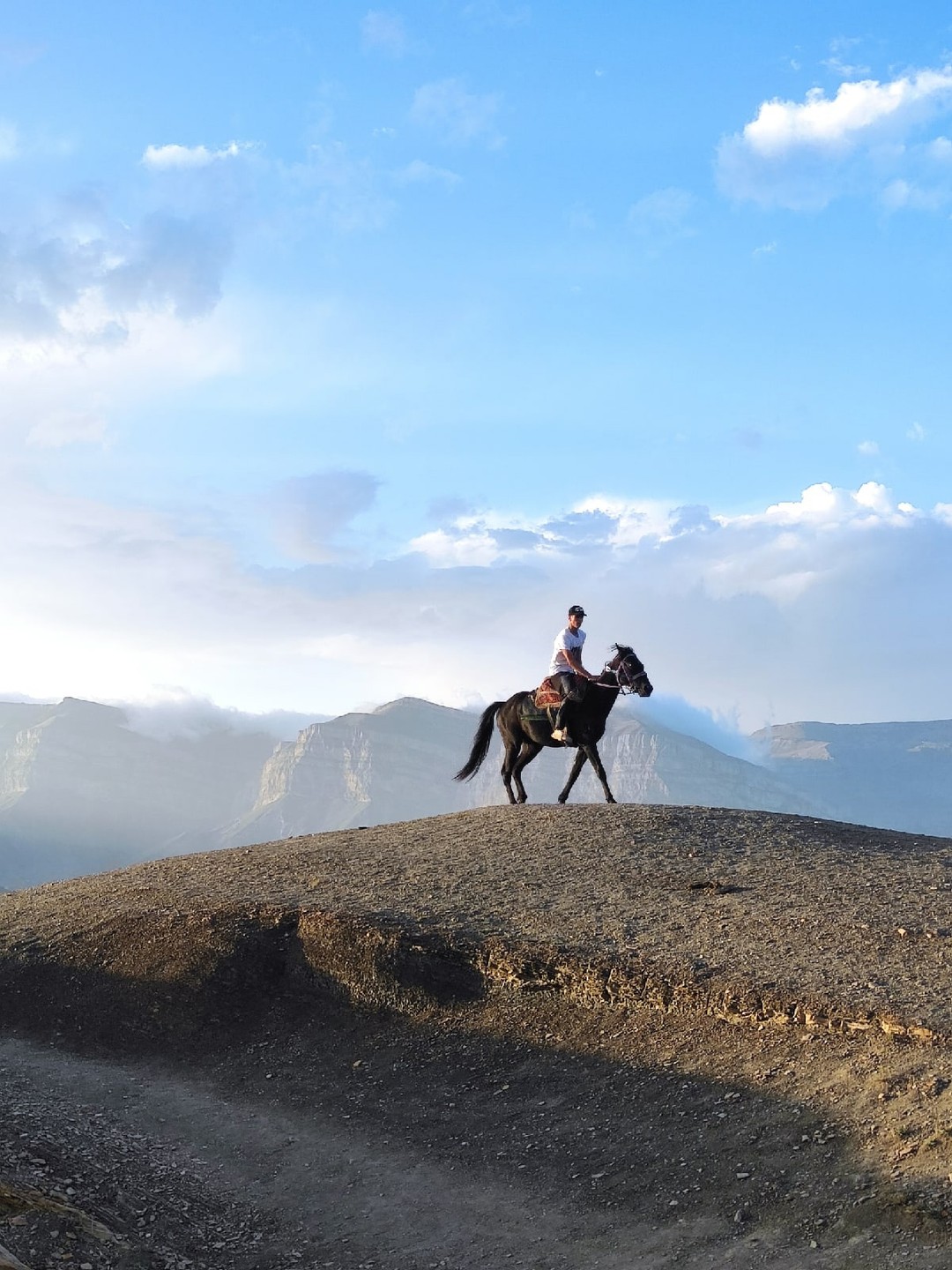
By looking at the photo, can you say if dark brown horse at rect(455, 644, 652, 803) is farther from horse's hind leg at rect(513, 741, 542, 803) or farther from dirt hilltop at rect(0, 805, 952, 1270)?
dirt hilltop at rect(0, 805, 952, 1270)

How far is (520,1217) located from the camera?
9977 millimetres

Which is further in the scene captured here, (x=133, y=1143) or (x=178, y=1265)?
(x=133, y=1143)

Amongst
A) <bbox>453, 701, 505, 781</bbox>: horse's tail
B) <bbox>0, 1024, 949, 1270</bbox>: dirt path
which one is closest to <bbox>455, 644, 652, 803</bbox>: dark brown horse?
<bbox>453, 701, 505, 781</bbox>: horse's tail

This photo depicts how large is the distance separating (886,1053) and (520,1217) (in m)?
4.07

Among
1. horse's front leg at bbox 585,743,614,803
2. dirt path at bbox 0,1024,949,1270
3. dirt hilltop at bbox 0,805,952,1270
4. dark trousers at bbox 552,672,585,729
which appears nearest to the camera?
dirt path at bbox 0,1024,949,1270

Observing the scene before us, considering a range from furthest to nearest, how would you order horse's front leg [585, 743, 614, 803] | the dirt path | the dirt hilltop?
horse's front leg [585, 743, 614, 803], the dirt hilltop, the dirt path

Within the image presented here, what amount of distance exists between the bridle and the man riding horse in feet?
1.51

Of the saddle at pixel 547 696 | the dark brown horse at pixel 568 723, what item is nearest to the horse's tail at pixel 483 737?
the dark brown horse at pixel 568 723

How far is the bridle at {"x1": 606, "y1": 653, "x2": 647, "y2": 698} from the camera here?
70.1ft

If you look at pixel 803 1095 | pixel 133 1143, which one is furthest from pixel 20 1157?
pixel 803 1095

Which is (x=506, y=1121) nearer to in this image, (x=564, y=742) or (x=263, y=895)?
(x=263, y=895)

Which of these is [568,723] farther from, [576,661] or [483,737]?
[483,737]

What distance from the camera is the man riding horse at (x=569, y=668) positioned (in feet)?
70.8

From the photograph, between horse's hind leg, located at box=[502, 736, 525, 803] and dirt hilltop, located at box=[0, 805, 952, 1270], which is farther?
horse's hind leg, located at box=[502, 736, 525, 803]
